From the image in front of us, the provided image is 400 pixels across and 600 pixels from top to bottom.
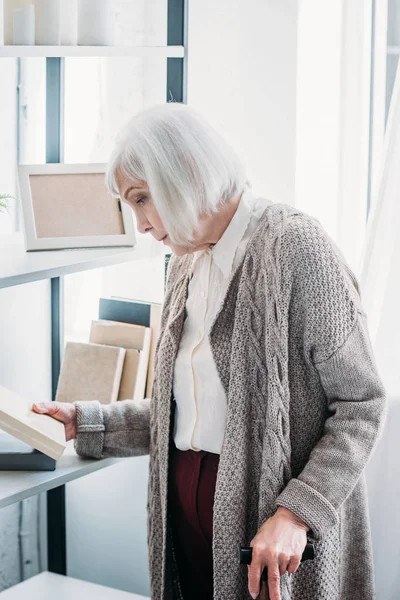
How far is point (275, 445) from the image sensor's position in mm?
1398

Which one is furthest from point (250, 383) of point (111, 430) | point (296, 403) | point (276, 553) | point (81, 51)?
point (81, 51)

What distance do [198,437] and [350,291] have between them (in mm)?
370

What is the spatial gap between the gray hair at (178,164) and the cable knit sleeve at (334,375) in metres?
0.17

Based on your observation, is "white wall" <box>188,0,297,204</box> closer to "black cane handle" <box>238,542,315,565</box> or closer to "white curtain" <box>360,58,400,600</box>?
"white curtain" <box>360,58,400,600</box>

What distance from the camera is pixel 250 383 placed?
4.71 ft

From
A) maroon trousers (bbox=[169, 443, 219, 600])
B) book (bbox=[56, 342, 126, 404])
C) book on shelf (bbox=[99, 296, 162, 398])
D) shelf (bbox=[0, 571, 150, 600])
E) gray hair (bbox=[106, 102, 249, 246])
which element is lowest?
shelf (bbox=[0, 571, 150, 600])

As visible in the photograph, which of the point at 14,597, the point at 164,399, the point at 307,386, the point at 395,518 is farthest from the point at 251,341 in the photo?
the point at 14,597

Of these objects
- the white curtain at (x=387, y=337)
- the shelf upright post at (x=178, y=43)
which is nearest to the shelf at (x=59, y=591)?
the white curtain at (x=387, y=337)

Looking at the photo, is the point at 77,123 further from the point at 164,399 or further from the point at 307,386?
the point at 307,386

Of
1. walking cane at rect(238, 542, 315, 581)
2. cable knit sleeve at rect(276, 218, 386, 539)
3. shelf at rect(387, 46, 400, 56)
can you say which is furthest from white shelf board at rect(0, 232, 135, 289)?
shelf at rect(387, 46, 400, 56)

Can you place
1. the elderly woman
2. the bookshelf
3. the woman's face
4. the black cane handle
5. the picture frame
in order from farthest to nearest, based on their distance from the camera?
the picture frame, the bookshelf, the woman's face, the elderly woman, the black cane handle

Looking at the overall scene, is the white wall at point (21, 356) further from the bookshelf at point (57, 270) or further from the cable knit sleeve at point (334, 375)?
the cable knit sleeve at point (334, 375)

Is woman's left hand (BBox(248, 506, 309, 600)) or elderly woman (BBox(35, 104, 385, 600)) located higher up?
elderly woman (BBox(35, 104, 385, 600))

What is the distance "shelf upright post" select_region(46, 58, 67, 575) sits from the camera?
221 centimetres
